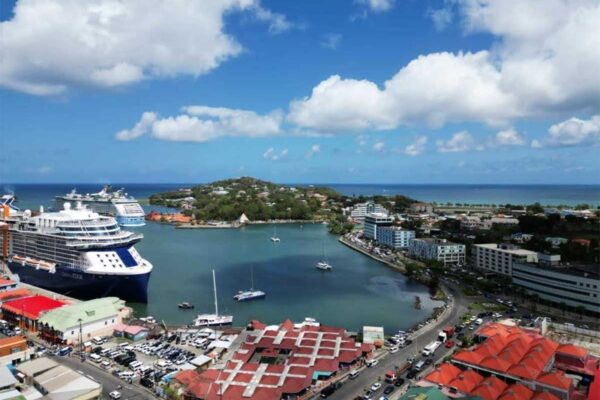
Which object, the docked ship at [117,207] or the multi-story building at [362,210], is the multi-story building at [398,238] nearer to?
the multi-story building at [362,210]

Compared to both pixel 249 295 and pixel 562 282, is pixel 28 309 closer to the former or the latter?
pixel 249 295

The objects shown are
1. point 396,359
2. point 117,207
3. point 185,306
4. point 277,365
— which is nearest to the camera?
point 277,365

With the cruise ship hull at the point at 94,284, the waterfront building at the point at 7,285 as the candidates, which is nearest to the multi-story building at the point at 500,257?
the cruise ship hull at the point at 94,284

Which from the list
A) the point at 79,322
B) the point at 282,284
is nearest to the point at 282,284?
the point at 282,284

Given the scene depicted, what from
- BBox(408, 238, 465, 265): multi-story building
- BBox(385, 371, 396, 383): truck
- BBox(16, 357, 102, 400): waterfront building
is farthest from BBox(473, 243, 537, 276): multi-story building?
BBox(16, 357, 102, 400): waterfront building

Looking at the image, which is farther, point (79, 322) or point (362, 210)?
point (362, 210)

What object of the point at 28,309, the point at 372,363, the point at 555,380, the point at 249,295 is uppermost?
the point at 28,309
